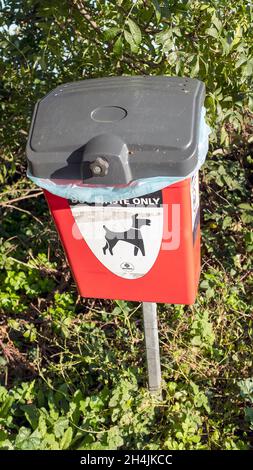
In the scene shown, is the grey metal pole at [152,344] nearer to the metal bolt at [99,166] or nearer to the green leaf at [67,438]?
the green leaf at [67,438]

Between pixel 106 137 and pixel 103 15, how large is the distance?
1.16 metres

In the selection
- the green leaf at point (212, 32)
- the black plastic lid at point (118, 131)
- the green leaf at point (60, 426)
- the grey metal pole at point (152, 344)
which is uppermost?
the green leaf at point (212, 32)

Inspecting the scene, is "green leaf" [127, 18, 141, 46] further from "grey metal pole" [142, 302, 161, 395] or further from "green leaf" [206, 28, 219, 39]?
"grey metal pole" [142, 302, 161, 395]

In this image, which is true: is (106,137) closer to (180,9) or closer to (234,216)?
(180,9)

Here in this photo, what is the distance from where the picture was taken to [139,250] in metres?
1.99

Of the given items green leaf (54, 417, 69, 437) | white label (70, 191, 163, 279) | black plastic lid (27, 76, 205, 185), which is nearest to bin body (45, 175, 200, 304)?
white label (70, 191, 163, 279)

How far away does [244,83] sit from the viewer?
8.00ft

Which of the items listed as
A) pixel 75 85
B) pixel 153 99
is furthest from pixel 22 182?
pixel 153 99

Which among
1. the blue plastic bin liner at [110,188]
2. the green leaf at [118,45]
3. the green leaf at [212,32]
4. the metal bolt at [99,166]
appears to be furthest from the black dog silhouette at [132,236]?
the green leaf at [212,32]

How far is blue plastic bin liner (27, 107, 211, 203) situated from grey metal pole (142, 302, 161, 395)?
0.56 meters

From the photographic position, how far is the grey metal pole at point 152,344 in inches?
84.7

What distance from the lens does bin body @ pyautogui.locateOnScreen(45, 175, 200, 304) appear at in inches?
73.4

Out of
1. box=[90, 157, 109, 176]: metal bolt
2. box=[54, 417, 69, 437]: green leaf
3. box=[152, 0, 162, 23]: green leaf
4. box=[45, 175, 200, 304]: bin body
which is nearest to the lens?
box=[90, 157, 109, 176]: metal bolt

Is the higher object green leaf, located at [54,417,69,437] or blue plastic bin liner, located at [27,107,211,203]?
blue plastic bin liner, located at [27,107,211,203]
